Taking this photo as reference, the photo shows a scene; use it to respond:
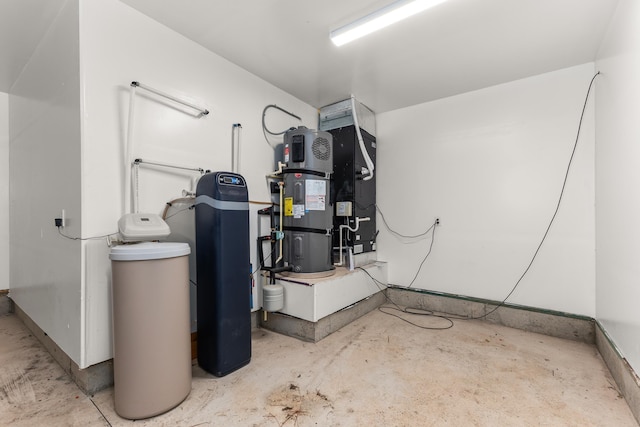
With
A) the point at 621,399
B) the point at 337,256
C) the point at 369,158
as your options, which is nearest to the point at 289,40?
the point at 369,158

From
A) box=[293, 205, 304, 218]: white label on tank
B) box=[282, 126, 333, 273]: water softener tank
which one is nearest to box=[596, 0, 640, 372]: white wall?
box=[282, 126, 333, 273]: water softener tank

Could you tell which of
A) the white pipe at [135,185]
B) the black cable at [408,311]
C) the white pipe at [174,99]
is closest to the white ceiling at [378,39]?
the white pipe at [174,99]

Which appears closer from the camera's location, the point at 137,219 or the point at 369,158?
the point at 137,219

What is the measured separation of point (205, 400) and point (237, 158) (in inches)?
82.3

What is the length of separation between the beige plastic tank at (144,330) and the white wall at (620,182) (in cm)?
280

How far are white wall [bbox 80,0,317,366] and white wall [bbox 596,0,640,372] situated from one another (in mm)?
3014

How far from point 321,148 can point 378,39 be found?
1.15 meters

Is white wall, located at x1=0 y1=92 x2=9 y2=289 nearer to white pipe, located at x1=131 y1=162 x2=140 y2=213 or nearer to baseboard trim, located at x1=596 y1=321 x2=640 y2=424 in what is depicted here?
white pipe, located at x1=131 y1=162 x2=140 y2=213

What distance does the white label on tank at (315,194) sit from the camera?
295 centimetres

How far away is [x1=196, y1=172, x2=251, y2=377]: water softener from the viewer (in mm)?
1998

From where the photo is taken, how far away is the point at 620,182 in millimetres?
1982

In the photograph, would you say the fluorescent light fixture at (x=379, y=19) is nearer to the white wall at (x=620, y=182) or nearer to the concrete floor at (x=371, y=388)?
the white wall at (x=620, y=182)

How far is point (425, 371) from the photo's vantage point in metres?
2.12

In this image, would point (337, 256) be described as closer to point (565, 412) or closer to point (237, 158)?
point (237, 158)
